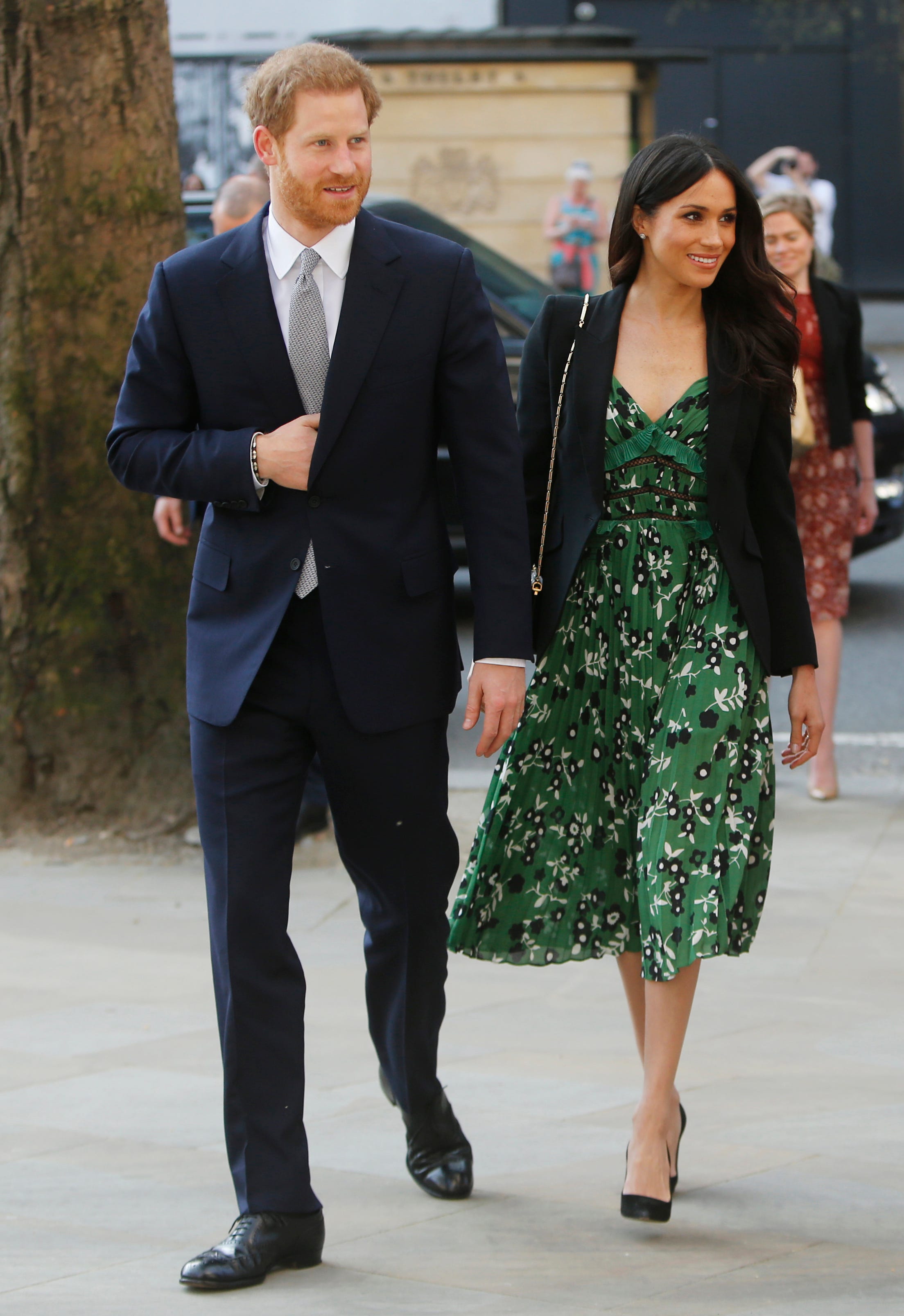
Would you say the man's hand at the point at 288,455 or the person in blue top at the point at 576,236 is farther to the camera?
the person in blue top at the point at 576,236

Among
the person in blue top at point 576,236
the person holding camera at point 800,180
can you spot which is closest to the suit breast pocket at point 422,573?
the person holding camera at point 800,180

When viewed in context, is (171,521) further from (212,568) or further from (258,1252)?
(258,1252)

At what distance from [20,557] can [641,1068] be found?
9.88 feet

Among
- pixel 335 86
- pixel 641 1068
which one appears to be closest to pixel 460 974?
pixel 641 1068

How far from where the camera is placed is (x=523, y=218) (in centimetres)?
2205

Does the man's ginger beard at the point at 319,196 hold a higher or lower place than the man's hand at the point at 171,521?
higher

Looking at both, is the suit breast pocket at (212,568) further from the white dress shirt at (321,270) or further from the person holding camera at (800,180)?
the person holding camera at (800,180)

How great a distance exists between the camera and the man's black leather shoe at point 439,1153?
3.80 metres

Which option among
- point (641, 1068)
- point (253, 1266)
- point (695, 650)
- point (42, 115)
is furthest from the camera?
point (42, 115)

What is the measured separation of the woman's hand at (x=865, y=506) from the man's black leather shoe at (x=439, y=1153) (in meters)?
3.94

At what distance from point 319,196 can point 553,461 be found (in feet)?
2.51

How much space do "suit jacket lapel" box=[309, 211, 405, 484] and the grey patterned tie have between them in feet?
0.16

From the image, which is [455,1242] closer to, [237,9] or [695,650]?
[695,650]

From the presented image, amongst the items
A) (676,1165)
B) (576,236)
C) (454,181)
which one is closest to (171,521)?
(676,1165)
